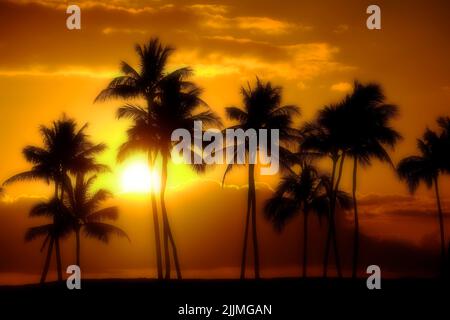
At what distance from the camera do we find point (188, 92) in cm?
5684

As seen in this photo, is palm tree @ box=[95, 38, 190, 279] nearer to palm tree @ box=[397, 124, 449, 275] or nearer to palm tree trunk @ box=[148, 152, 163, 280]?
palm tree trunk @ box=[148, 152, 163, 280]

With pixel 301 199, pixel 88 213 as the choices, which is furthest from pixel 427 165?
pixel 88 213

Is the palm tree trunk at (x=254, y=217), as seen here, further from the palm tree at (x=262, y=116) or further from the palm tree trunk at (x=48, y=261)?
the palm tree trunk at (x=48, y=261)

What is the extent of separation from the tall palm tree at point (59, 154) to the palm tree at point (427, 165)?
2473cm

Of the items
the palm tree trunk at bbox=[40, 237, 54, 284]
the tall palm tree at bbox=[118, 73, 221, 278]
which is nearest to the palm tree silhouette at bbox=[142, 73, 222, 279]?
the tall palm tree at bbox=[118, 73, 221, 278]

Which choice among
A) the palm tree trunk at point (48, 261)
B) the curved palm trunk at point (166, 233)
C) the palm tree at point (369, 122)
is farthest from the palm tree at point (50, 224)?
the palm tree at point (369, 122)

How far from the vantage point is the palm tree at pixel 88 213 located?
72125mm

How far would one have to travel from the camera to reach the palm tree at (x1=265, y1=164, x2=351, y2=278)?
6956cm

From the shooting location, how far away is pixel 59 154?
6662cm

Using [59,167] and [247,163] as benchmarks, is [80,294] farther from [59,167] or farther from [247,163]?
[59,167]

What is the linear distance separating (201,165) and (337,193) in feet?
55.9

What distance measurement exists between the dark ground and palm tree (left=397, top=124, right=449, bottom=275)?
59.8 feet
